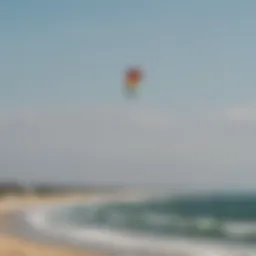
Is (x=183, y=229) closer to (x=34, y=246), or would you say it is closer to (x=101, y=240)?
(x=101, y=240)

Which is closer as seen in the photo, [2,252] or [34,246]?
[2,252]

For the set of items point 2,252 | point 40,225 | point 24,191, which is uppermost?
point 24,191

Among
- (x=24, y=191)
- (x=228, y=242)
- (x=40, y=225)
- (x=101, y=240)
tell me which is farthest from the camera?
(x=24, y=191)

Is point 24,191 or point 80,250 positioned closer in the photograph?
point 80,250

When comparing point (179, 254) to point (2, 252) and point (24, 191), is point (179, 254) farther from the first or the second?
point (24, 191)

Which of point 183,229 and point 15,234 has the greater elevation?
point 183,229

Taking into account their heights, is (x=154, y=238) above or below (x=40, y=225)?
below

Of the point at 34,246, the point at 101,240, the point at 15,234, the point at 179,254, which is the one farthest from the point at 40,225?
the point at 179,254

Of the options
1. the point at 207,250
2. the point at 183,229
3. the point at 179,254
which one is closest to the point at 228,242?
the point at 207,250

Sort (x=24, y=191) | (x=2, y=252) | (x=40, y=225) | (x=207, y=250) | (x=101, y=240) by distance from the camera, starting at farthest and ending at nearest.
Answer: (x=24, y=191) < (x=40, y=225) < (x=101, y=240) < (x=207, y=250) < (x=2, y=252)
